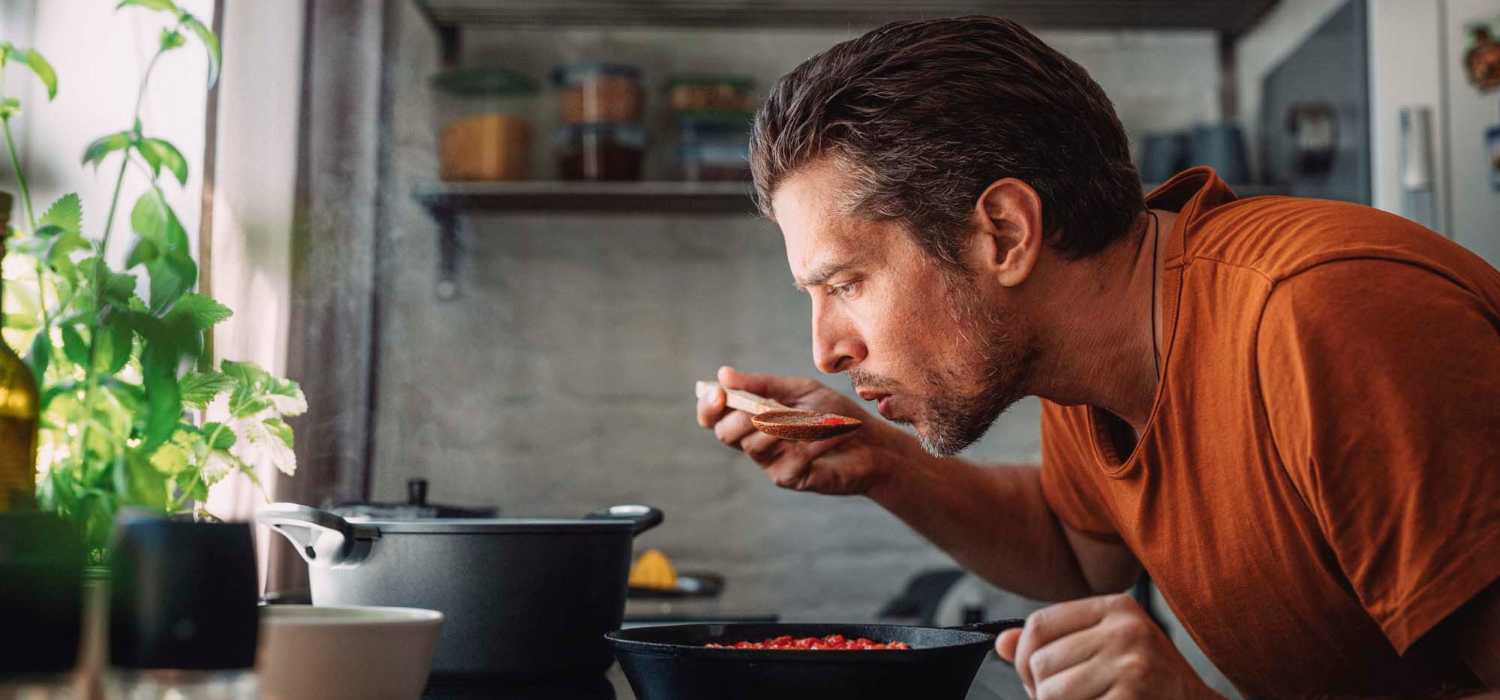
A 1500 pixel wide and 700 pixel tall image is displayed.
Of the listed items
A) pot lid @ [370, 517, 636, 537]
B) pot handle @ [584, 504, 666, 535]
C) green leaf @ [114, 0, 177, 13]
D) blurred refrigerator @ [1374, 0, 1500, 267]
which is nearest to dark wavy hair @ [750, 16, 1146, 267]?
pot handle @ [584, 504, 666, 535]

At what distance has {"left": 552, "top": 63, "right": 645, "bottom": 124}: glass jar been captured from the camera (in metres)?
2.95

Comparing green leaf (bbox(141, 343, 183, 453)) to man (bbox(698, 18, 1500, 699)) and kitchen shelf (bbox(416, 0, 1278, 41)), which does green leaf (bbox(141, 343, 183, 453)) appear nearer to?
man (bbox(698, 18, 1500, 699))

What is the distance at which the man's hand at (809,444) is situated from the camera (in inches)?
51.2

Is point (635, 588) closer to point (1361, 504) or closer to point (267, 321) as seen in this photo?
point (267, 321)

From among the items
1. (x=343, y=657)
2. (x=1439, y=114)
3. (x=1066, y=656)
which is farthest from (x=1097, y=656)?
(x=1439, y=114)

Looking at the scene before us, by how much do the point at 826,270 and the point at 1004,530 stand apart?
48cm

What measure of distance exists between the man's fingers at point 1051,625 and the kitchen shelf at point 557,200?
7.04 ft

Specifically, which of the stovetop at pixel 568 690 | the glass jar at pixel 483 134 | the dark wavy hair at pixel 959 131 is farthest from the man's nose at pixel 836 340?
the glass jar at pixel 483 134

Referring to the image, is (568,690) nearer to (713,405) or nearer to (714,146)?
(713,405)

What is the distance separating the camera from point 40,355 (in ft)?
2.02

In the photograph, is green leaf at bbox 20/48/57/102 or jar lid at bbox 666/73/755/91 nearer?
green leaf at bbox 20/48/57/102

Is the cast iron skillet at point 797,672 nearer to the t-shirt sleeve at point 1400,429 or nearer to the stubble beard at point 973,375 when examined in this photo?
the t-shirt sleeve at point 1400,429

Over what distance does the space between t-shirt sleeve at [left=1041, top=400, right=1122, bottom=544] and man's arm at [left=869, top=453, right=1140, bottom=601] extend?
29mm

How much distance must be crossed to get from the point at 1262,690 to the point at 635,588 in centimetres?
106
